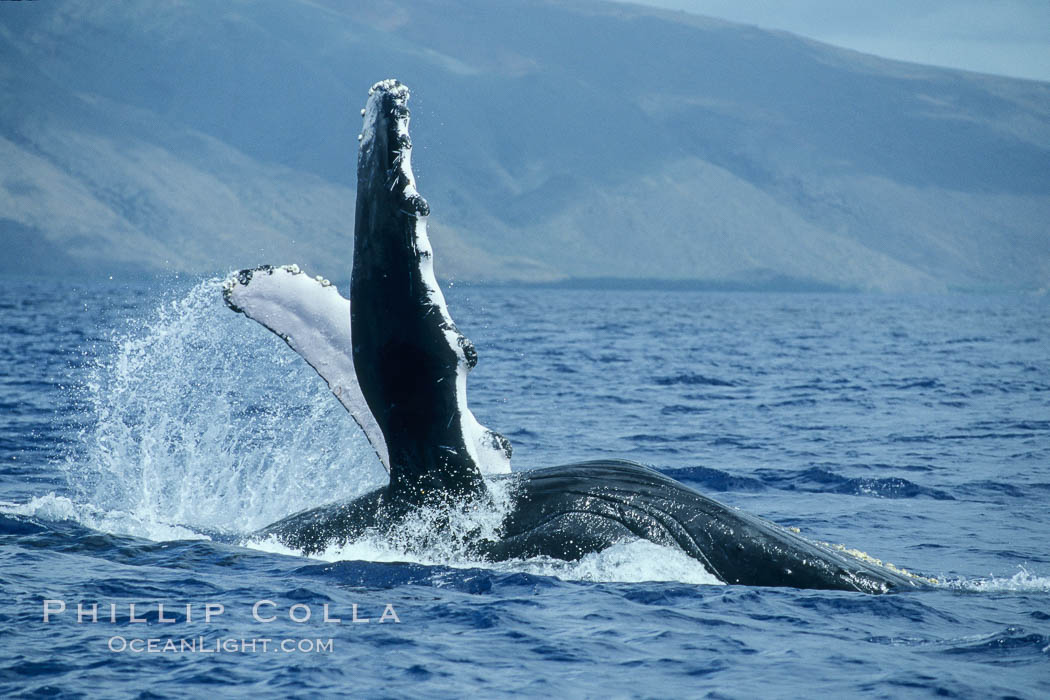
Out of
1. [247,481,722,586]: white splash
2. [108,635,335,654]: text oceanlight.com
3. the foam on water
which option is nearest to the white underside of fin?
[247,481,722,586]: white splash

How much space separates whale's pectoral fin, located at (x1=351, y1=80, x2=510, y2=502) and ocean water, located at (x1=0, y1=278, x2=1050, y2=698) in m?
1.19

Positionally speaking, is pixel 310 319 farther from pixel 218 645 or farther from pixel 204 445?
pixel 204 445

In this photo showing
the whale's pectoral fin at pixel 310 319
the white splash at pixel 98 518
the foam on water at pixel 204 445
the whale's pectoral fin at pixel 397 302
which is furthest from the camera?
the foam on water at pixel 204 445

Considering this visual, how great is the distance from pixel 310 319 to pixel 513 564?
2.15m

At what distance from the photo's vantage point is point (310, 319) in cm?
825

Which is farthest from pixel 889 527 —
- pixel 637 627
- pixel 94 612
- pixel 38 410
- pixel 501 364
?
pixel 501 364

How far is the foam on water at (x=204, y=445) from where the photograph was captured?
11.3 meters

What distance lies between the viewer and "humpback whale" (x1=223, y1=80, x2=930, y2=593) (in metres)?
7.50

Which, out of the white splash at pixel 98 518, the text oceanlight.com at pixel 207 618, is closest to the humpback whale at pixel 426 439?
the text oceanlight.com at pixel 207 618

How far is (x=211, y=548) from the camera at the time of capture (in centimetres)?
930

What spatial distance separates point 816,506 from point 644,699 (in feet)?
22.7

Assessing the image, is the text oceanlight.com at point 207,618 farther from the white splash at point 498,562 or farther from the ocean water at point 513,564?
the white splash at point 498,562

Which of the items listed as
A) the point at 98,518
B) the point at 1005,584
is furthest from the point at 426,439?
the point at 1005,584

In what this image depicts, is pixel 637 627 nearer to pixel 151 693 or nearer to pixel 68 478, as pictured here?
pixel 151 693
